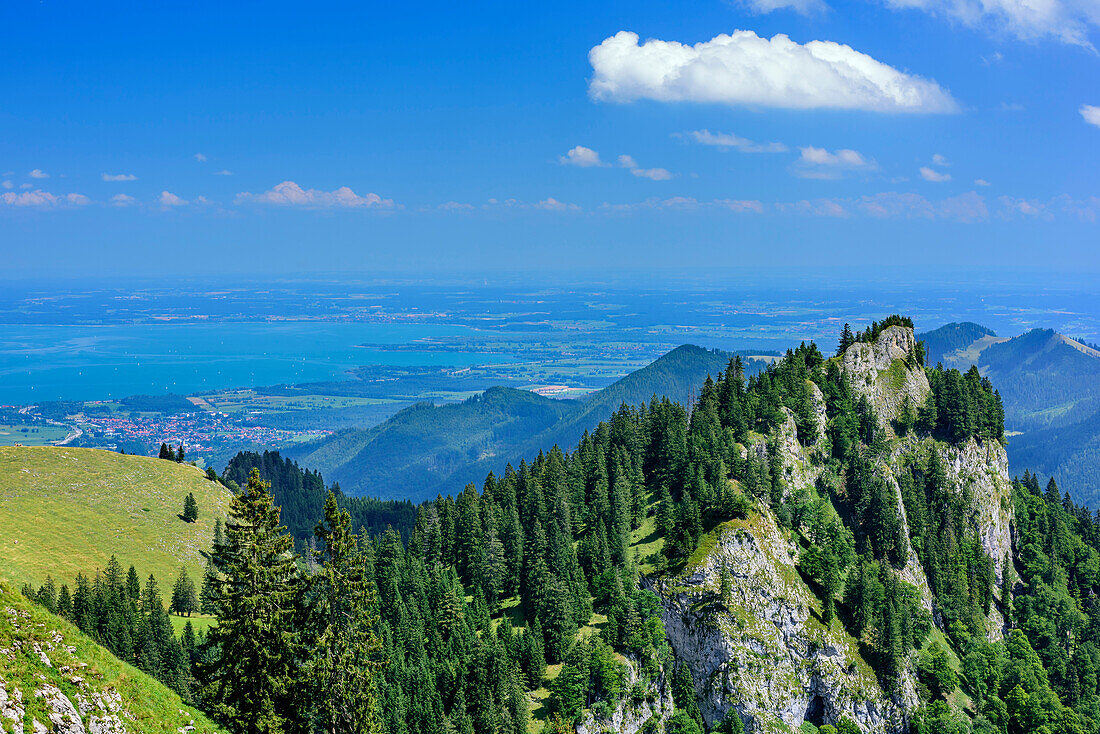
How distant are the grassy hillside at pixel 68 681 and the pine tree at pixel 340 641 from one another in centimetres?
596

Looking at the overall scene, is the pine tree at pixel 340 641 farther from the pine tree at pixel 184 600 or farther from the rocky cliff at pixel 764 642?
the pine tree at pixel 184 600

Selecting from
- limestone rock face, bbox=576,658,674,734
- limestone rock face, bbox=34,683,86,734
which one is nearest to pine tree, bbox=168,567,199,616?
limestone rock face, bbox=576,658,674,734

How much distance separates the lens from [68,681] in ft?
102

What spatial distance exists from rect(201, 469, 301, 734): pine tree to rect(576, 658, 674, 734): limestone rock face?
42824 millimetres

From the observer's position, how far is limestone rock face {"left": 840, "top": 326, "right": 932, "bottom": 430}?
131500mm

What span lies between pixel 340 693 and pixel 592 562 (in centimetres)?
5496

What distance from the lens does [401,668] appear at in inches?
2849

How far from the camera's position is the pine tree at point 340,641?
3944 cm

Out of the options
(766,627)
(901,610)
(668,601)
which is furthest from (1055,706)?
(668,601)

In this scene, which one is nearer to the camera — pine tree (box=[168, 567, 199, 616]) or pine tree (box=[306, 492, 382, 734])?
pine tree (box=[306, 492, 382, 734])

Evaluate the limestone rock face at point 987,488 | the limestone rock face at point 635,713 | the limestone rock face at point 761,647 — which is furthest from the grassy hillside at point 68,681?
the limestone rock face at point 987,488

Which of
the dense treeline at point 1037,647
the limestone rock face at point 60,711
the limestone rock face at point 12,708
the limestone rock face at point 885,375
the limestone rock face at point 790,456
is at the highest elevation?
the limestone rock face at point 885,375

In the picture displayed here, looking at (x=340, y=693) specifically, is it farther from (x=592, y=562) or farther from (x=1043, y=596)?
(x=1043, y=596)

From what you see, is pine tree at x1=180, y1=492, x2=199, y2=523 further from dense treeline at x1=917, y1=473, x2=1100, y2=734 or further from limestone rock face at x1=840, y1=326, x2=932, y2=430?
limestone rock face at x1=840, y1=326, x2=932, y2=430
